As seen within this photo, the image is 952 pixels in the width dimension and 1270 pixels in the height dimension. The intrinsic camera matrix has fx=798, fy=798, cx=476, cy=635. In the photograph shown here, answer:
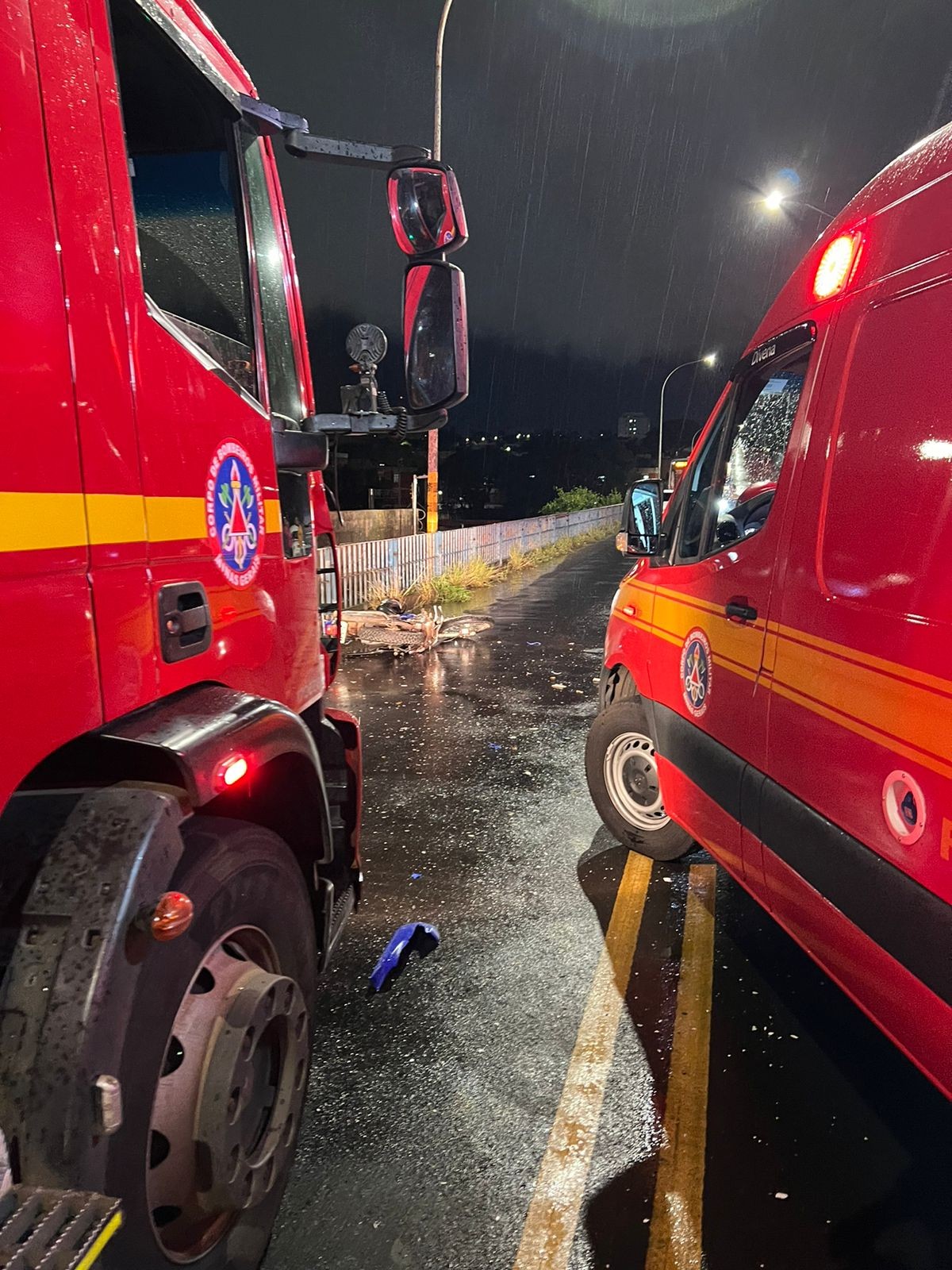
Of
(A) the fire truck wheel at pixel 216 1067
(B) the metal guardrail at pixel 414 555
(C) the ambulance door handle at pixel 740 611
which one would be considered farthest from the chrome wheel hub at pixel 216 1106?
(B) the metal guardrail at pixel 414 555

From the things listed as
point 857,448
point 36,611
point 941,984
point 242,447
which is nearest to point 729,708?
point 857,448

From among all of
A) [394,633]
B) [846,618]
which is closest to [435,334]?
[846,618]

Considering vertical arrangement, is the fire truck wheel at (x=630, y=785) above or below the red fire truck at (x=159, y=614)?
below

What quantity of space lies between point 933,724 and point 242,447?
5.69 ft

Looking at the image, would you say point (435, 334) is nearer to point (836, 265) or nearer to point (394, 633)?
point (836, 265)

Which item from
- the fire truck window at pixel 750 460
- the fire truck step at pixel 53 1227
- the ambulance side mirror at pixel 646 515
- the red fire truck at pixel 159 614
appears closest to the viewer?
the fire truck step at pixel 53 1227

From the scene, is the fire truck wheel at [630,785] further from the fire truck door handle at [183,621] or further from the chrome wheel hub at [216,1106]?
the fire truck door handle at [183,621]

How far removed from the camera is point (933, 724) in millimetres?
1744

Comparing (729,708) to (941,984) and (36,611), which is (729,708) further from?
(36,611)

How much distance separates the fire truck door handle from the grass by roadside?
1037 cm

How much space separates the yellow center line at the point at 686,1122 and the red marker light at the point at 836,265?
2.55 meters

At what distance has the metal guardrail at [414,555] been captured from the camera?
1241 centimetres

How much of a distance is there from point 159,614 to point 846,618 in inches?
66.8

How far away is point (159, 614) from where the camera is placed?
5.25 feet
